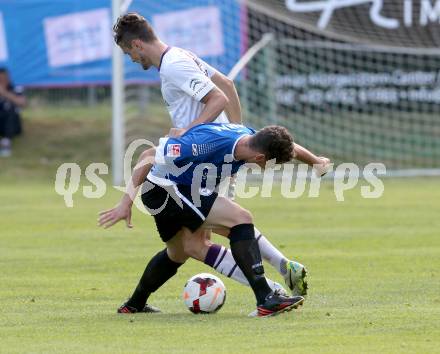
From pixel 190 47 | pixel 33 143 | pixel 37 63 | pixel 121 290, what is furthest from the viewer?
pixel 33 143

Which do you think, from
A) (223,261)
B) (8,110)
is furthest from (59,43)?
(223,261)

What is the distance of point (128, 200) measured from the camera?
29.7ft

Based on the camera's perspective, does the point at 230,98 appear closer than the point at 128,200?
No

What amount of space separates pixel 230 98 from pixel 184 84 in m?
0.73

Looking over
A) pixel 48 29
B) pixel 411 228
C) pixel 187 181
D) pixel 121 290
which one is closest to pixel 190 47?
pixel 48 29

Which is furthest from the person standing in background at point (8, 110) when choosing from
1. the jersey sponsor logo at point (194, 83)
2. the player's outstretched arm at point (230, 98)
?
the jersey sponsor logo at point (194, 83)

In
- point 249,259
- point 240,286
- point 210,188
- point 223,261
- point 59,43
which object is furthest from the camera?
point 59,43

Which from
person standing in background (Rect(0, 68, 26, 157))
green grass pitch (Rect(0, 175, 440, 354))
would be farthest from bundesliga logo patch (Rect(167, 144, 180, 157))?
person standing in background (Rect(0, 68, 26, 157))

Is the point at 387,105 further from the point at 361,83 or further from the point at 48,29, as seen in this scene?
the point at 48,29

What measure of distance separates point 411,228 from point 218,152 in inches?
307

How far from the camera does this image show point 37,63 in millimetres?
25781

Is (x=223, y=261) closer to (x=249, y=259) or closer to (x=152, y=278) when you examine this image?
(x=249, y=259)

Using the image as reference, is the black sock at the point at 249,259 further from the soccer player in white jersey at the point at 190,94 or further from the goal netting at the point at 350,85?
the goal netting at the point at 350,85

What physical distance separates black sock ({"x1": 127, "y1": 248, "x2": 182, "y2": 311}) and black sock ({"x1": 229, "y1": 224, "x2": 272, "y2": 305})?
2.40 ft
